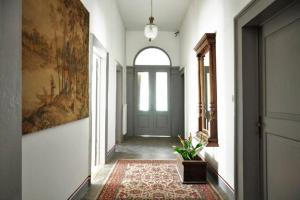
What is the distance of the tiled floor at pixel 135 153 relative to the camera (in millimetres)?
3295

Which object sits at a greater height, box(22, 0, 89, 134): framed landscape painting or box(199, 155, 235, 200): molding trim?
box(22, 0, 89, 134): framed landscape painting

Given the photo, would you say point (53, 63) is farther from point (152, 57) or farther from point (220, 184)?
point (152, 57)

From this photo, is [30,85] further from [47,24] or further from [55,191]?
[55,191]

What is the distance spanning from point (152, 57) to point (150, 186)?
5656mm

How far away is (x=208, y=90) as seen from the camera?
150 inches

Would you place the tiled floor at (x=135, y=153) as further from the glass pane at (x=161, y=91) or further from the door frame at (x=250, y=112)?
the glass pane at (x=161, y=91)

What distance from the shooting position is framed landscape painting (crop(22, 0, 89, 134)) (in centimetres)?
164

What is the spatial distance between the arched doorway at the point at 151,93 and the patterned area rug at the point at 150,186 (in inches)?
151

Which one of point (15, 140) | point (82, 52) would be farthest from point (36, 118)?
point (82, 52)

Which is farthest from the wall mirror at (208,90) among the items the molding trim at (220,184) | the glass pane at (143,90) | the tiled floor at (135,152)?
the glass pane at (143,90)

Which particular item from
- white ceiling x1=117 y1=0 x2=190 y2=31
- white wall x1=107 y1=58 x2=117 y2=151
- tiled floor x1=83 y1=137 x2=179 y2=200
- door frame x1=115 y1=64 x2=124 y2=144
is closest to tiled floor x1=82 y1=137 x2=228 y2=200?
tiled floor x1=83 y1=137 x2=179 y2=200

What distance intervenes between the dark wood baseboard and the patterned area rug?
4.3 inches

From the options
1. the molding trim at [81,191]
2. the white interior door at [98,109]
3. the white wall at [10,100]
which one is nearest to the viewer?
the white wall at [10,100]

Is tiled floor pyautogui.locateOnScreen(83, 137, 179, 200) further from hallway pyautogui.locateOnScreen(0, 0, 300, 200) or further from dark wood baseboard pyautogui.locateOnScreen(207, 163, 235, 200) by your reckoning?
dark wood baseboard pyautogui.locateOnScreen(207, 163, 235, 200)
